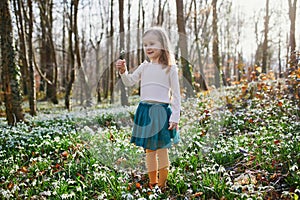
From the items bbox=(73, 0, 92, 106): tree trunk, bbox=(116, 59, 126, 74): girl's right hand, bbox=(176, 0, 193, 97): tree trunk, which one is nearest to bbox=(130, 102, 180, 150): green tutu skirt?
bbox=(116, 59, 126, 74): girl's right hand

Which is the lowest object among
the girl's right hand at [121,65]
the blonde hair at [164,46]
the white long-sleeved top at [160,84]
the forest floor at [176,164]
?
the forest floor at [176,164]

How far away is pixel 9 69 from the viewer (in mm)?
7016

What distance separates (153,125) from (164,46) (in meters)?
0.87

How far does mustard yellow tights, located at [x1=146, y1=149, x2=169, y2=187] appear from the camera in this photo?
3564 mm

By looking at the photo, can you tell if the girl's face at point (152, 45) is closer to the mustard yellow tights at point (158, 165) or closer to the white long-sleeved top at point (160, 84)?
the white long-sleeved top at point (160, 84)

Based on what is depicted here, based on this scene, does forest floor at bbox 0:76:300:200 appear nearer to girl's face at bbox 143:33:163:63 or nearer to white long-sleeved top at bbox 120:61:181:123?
white long-sleeved top at bbox 120:61:181:123

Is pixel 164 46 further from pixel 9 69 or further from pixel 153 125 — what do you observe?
pixel 9 69

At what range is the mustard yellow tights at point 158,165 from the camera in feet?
11.7

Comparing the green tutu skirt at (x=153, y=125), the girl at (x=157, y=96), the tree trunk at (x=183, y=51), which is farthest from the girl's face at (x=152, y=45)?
the tree trunk at (x=183, y=51)

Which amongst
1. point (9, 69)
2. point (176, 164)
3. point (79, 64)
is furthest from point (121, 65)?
point (79, 64)

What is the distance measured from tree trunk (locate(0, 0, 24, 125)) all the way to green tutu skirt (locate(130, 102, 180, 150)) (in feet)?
15.5

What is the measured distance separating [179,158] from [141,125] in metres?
1.41

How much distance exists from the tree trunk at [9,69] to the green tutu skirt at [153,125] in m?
4.72

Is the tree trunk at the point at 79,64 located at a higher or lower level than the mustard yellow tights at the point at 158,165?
higher
